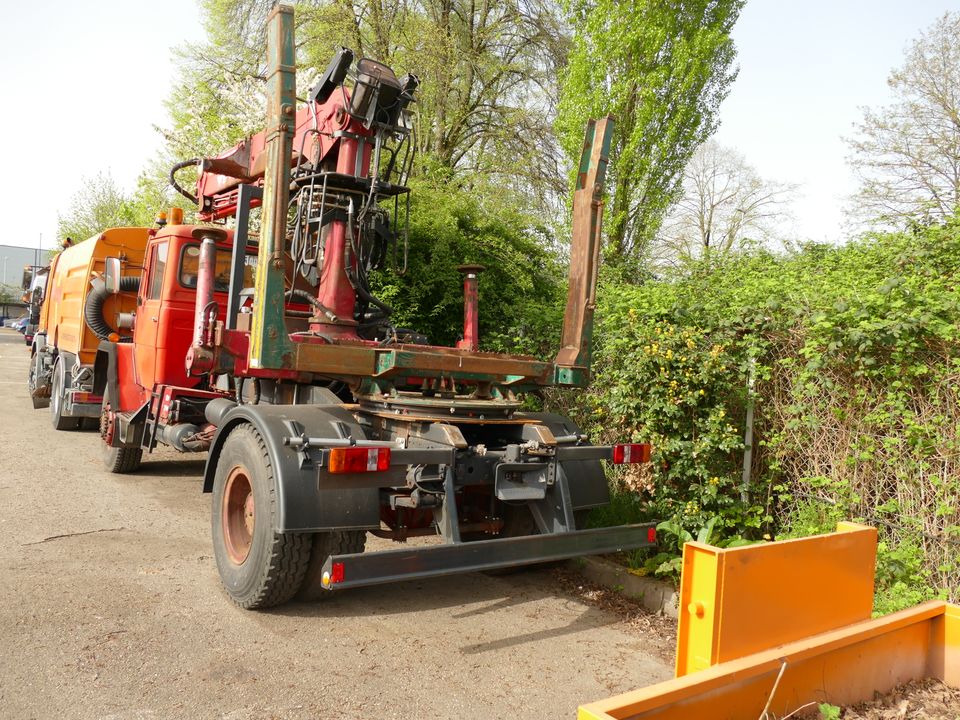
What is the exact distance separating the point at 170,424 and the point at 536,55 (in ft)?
45.4

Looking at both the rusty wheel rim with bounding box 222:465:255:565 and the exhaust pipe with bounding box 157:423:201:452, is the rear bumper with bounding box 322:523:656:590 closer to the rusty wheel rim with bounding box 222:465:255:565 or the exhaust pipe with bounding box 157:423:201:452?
the rusty wheel rim with bounding box 222:465:255:565

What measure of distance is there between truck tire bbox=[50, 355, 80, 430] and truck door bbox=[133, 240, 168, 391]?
376 cm

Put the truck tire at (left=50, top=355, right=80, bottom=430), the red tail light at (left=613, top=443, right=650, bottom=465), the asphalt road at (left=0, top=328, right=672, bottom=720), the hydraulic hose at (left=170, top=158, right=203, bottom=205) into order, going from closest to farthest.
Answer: the asphalt road at (left=0, top=328, right=672, bottom=720) → the red tail light at (left=613, top=443, right=650, bottom=465) → the hydraulic hose at (left=170, top=158, right=203, bottom=205) → the truck tire at (left=50, top=355, right=80, bottom=430)

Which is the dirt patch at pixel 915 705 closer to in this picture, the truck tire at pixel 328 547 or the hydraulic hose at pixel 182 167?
the truck tire at pixel 328 547

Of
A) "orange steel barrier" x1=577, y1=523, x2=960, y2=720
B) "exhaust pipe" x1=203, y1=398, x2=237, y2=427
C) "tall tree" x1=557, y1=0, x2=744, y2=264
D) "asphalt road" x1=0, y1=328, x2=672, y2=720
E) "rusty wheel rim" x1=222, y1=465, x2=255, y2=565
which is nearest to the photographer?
"orange steel barrier" x1=577, y1=523, x2=960, y2=720

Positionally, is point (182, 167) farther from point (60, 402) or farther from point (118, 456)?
point (60, 402)

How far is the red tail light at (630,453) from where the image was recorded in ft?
16.4

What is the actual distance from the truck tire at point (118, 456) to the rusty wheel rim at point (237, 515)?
3892 mm

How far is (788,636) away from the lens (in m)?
2.78

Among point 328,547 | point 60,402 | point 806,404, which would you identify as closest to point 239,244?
point 328,547

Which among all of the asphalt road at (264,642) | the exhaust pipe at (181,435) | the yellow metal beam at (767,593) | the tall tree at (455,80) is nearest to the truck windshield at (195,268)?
the exhaust pipe at (181,435)

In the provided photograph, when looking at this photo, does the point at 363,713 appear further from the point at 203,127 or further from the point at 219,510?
the point at 203,127

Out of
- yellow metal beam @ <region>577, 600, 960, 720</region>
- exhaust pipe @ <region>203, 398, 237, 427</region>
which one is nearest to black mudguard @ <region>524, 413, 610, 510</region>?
yellow metal beam @ <region>577, 600, 960, 720</region>

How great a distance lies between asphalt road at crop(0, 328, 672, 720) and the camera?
3.45 metres
